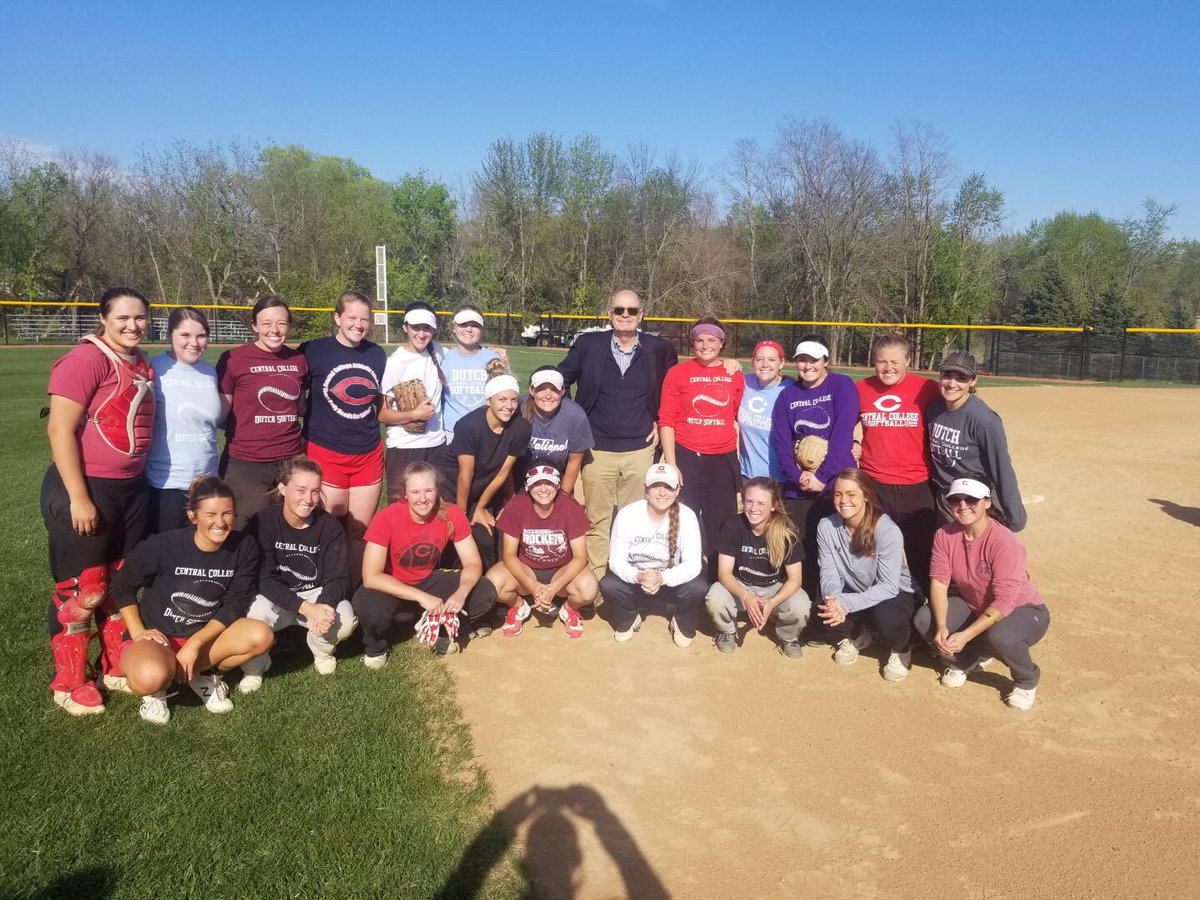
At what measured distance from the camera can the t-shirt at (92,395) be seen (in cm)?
356

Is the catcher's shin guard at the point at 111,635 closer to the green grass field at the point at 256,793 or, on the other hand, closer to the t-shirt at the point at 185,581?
the t-shirt at the point at 185,581

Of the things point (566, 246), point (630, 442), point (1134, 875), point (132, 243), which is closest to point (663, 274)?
point (566, 246)

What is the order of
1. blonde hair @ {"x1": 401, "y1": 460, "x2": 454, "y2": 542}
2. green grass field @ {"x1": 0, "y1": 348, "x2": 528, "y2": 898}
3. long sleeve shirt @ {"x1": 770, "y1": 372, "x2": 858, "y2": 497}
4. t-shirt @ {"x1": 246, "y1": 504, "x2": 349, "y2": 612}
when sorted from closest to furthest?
green grass field @ {"x1": 0, "y1": 348, "x2": 528, "y2": 898}, t-shirt @ {"x1": 246, "y1": 504, "x2": 349, "y2": 612}, blonde hair @ {"x1": 401, "y1": 460, "x2": 454, "y2": 542}, long sleeve shirt @ {"x1": 770, "y1": 372, "x2": 858, "y2": 497}

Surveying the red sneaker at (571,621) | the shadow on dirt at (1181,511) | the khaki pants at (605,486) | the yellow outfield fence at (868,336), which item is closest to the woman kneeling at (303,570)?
the red sneaker at (571,621)

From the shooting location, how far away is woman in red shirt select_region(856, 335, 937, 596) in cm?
480

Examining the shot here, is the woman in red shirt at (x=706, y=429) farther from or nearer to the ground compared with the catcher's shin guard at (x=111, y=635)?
farther from the ground

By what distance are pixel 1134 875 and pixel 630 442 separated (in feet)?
11.4

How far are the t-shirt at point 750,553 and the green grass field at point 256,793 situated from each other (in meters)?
1.84

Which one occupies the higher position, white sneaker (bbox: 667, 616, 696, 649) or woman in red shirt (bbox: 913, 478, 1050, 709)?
woman in red shirt (bbox: 913, 478, 1050, 709)

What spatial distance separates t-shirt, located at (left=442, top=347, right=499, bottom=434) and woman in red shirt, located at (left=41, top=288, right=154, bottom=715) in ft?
6.03

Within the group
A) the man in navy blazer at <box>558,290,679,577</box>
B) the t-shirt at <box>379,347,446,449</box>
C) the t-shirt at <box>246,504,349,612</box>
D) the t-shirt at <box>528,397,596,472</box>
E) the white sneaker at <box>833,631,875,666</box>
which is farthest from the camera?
the man in navy blazer at <box>558,290,679,577</box>

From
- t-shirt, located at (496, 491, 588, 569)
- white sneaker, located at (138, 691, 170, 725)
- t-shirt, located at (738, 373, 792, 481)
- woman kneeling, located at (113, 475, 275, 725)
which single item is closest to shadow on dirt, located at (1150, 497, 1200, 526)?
t-shirt, located at (738, 373, 792, 481)

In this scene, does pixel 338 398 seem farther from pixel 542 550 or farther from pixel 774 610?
pixel 774 610

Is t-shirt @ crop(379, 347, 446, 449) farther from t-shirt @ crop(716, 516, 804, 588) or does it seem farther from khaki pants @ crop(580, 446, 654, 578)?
t-shirt @ crop(716, 516, 804, 588)
